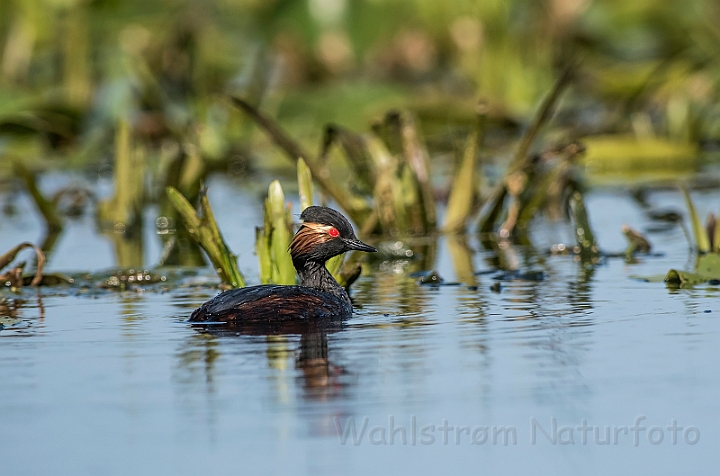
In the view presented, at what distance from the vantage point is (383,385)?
5461 millimetres

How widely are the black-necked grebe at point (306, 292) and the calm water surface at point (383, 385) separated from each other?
178mm

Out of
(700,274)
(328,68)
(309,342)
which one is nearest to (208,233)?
(309,342)

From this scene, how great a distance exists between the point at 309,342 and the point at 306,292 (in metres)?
0.72

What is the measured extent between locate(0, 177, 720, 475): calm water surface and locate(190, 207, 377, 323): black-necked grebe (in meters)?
0.18

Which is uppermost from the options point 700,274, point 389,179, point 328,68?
point 328,68

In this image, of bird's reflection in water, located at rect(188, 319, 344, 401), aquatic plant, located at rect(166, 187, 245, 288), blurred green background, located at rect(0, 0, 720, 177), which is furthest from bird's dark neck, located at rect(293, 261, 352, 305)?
blurred green background, located at rect(0, 0, 720, 177)

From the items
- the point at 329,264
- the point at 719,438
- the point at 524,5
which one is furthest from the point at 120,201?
the point at 524,5

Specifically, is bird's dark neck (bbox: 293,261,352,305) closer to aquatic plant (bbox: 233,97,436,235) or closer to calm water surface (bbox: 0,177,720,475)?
calm water surface (bbox: 0,177,720,475)

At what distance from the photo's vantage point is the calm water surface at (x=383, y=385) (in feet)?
15.3

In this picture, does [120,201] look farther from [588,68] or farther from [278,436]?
[588,68]

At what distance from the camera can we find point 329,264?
8.14 metres

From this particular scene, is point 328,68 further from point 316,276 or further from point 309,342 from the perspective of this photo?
point 309,342

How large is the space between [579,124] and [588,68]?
2891 millimetres

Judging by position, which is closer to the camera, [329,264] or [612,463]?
[612,463]
